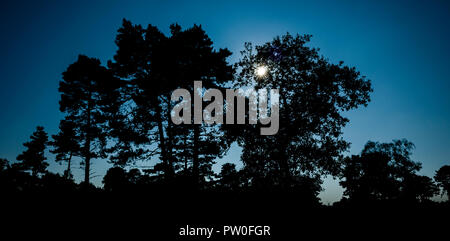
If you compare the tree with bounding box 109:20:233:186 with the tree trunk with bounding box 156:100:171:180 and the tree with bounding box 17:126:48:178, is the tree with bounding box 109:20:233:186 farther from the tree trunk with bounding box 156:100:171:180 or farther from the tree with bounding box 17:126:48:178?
the tree with bounding box 17:126:48:178

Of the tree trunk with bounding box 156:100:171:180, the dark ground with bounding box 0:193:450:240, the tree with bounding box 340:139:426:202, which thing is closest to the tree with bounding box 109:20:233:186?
the tree trunk with bounding box 156:100:171:180

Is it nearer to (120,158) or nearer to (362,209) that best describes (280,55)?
(362,209)

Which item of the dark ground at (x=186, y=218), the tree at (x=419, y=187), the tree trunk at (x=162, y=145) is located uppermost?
the tree trunk at (x=162, y=145)

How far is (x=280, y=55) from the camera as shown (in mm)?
15852

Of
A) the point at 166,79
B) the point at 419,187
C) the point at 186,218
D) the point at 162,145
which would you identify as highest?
the point at 166,79

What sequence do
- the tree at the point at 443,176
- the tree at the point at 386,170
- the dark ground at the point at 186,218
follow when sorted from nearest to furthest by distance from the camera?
the dark ground at the point at 186,218 < the tree at the point at 386,170 < the tree at the point at 443,176

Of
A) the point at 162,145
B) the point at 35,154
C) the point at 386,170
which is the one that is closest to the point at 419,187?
the point at 386,170

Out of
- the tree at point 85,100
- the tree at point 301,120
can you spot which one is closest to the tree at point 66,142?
the tree at point 85,100

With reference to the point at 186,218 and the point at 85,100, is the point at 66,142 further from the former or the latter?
the point at 186,218

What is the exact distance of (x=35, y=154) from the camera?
3738cm

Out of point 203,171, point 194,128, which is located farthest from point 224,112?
point 203,171

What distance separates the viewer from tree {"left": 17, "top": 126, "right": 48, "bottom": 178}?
36688mm

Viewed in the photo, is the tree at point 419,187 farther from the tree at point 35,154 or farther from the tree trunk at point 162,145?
the tree at point 35,154

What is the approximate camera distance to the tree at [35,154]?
36688 millimetres
